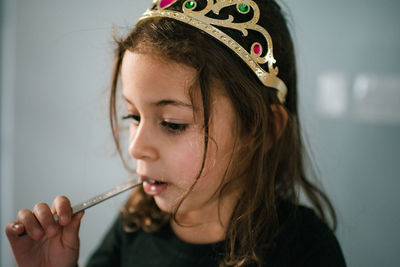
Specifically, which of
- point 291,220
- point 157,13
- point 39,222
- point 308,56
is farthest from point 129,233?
point 308,56

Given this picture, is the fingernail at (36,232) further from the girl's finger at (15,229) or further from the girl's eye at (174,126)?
the girl's eye at (174,126)

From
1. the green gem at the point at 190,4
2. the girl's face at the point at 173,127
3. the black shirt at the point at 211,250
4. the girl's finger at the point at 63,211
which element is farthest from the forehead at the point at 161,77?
the black shirt at the point at 211,250

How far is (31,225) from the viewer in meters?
0.49

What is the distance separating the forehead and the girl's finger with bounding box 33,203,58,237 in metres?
0.25

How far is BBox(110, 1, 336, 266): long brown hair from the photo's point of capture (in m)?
0.49

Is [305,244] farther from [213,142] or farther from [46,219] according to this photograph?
[46,219]

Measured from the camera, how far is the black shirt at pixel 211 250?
56cm

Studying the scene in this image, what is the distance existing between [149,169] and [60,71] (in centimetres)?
55

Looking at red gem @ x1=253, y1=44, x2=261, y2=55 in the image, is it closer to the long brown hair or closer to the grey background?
the long brown hair

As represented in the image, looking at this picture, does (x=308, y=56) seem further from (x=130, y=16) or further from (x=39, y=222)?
(x=39, y=222)

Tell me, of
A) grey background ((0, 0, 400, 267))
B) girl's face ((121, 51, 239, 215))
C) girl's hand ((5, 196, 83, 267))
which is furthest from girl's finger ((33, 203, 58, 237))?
grey background ((0, 0, 400, 267))

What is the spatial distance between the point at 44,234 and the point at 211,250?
32 cm

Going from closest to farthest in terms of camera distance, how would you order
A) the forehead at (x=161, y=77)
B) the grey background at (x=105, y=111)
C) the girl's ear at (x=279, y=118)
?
the forehead at (x=161, y=77) < the girl's ear at (x=279, y=118) < the grey background at (x=105, y=111)

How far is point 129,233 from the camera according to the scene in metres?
0.74
